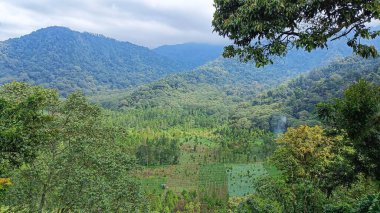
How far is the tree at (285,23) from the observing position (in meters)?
9.25

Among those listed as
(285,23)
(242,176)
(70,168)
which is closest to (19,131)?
(70,168)

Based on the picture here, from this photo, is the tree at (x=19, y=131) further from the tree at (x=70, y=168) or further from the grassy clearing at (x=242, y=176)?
the grassy clearing at (x=242, y=176)

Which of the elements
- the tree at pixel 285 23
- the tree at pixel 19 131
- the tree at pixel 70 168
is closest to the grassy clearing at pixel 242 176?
the tree at pixel 70 168

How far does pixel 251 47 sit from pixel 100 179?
17.7m

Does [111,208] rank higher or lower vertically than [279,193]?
lower

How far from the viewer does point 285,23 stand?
31.6 feet

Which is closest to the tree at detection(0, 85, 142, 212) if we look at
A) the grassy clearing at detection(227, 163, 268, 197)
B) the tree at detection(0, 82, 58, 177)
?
the tree at detection(0, 82, 58, 177)

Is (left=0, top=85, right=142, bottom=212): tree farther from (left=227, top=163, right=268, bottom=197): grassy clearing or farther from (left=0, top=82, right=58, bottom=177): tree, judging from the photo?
(left=227, top=163, right=268, bottom=197): grassy clearing

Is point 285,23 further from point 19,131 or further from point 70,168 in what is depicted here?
point 70,168

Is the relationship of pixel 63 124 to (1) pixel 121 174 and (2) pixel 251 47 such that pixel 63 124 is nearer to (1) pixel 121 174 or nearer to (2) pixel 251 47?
(1) pixel 121 174

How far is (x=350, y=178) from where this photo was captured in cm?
2069

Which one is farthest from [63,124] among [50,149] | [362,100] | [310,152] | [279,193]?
[310,152]

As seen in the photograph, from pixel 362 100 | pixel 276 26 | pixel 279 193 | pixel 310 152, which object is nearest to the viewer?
pixel 276 26

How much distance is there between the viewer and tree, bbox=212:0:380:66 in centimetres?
925
